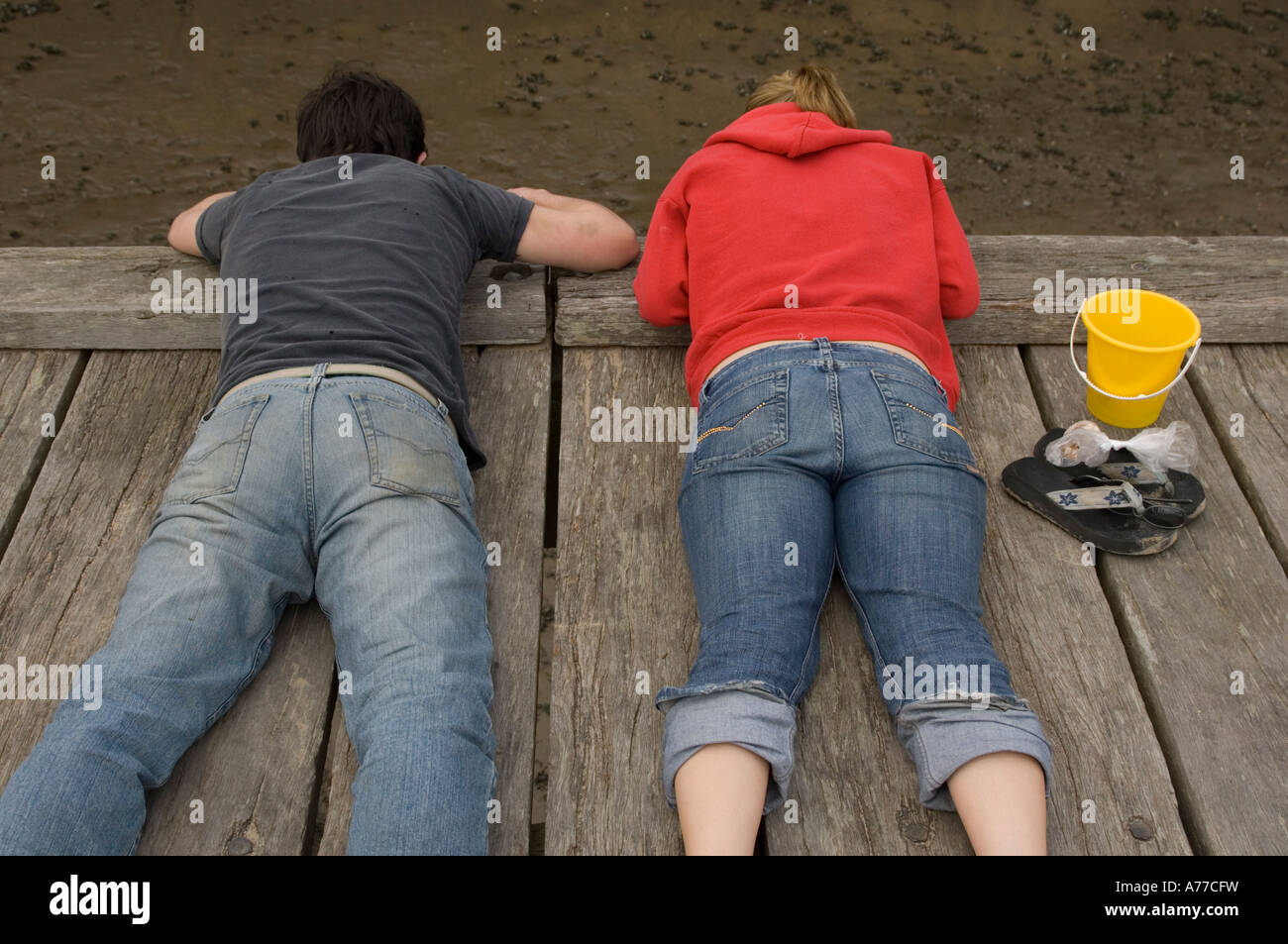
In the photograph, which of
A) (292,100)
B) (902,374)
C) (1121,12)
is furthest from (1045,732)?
(1121,12)

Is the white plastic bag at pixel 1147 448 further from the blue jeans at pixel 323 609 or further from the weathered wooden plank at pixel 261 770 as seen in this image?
the weathered wooden plank at pixel 261 770

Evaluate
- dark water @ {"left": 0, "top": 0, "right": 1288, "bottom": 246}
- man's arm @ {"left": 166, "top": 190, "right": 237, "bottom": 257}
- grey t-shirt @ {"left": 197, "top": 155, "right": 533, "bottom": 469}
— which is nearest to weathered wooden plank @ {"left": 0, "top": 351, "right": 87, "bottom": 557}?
man's arm @ {"left": 166, "top": 190, "right": 237, "bottom": 257}

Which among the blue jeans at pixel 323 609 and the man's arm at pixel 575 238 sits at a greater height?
the man's arm at pixel 575 238

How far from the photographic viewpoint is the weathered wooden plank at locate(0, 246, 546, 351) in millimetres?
2355

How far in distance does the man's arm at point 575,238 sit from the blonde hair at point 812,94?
410 millimetres

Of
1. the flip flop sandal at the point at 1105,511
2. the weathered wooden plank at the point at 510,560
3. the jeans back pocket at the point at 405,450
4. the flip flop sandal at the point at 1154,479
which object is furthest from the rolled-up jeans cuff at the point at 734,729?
the flip flop sandal at the point at 1154,479

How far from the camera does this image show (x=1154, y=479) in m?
2.04

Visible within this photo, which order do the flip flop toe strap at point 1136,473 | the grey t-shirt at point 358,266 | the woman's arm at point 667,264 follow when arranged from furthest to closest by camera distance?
the woman's arm at point 667,264 < the flip flop toe strap at point 1136,473 < the grey t-shirt at point 358,266

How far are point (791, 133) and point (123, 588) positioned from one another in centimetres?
153

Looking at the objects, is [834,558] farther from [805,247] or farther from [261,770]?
[261,770]

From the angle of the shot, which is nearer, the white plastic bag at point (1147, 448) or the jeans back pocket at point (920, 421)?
the jeans back pocket at point (920, 421)

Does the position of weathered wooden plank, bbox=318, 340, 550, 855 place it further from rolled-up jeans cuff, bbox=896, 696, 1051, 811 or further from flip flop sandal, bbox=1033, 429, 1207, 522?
flip flop sandal, bbox=1033, 429, 1207, 522

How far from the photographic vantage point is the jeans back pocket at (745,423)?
179 cm

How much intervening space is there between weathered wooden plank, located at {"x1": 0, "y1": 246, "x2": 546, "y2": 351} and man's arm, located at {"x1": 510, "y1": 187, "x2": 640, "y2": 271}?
0.28 ft
